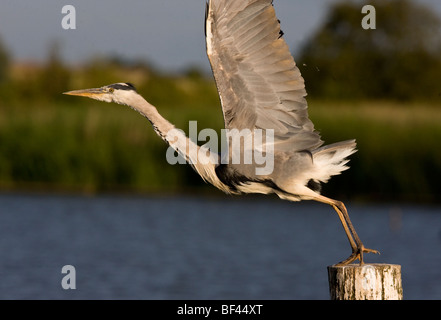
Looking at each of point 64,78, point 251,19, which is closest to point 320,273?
point 251,19

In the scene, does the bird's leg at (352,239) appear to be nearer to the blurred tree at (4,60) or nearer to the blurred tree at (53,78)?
the blurred tree at (53,78)

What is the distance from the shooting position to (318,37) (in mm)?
40000

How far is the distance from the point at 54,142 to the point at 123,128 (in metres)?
1.77

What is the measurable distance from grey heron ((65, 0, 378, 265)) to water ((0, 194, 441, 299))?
588 cm

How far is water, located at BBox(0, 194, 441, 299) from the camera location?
13.1 meters

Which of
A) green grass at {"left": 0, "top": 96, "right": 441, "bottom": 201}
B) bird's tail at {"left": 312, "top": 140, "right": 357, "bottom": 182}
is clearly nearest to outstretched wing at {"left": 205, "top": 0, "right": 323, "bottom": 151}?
bird's tail at {"left": 312, "top": 140, "right": 357, "bottom": 182}

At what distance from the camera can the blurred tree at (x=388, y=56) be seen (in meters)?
32.8

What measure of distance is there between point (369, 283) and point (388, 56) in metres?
31.6

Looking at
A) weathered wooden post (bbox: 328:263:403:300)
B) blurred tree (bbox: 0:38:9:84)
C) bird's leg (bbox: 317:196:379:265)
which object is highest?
blurred tree (bbox: 0:38:9:84)

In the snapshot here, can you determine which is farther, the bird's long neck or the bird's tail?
the bird's long neck

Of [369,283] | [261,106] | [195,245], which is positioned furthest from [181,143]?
[195,245]

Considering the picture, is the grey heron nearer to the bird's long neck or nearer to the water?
the bird's long neck

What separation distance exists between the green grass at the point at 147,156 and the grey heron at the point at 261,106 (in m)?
12.7

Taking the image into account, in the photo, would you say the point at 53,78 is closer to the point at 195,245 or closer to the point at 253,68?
the point at 195,245
